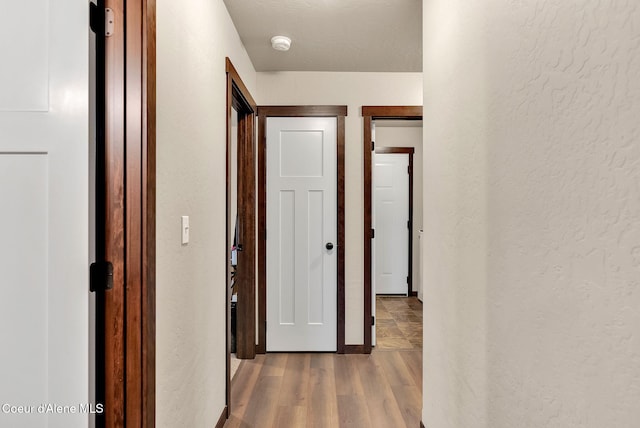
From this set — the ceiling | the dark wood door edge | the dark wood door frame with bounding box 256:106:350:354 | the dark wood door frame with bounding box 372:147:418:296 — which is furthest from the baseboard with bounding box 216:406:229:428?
the dark wood door edge

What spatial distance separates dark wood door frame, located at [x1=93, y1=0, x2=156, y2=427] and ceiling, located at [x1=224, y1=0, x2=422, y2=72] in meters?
1.24

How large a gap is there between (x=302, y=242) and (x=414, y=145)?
2.87 m

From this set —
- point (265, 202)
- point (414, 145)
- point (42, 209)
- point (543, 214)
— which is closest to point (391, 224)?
point (414, 145)

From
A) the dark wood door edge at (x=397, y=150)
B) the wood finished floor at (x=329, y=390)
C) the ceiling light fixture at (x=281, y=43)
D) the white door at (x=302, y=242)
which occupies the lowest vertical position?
the wood finished floor at (x=329, y=390)

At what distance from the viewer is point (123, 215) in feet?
3.72

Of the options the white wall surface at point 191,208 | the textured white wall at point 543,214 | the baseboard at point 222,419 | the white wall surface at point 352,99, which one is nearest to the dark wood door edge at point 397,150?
the white wall surface at point 352,99

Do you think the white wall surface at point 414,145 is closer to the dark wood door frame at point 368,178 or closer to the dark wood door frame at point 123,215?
the dark wood door frame at point 368,178

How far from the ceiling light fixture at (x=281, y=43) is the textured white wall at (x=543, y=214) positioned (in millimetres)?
1342

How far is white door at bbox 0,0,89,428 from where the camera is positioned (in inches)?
40.4

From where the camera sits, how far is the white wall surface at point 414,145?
524 cm

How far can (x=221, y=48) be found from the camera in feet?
6.87

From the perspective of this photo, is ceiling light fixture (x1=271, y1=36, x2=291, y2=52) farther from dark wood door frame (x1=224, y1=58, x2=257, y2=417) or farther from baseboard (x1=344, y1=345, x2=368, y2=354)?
baseboard (x1=344, y1=345, x2=368, y2=354)

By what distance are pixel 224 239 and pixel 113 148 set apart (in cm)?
112

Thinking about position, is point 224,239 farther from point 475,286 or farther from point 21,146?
point 475,286
